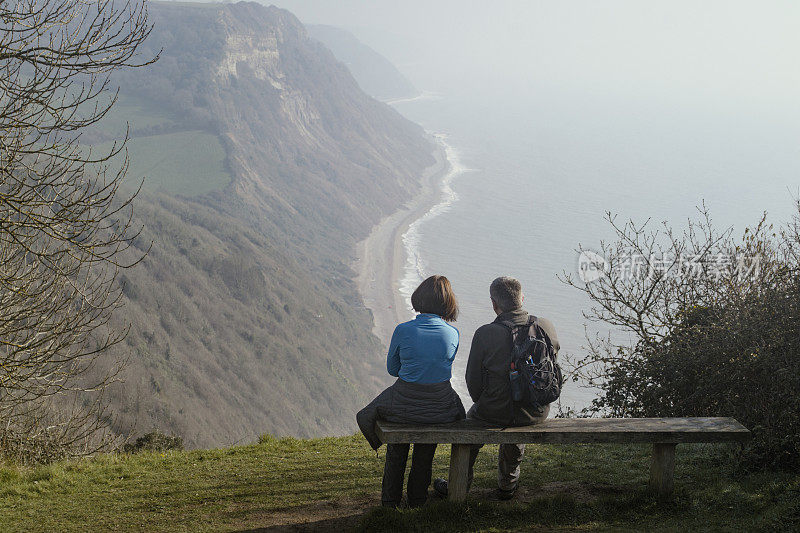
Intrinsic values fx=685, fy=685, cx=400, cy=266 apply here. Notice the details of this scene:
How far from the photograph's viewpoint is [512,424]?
18.7ft

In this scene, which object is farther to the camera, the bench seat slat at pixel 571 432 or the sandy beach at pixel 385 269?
the sandy beach at pixel 385 269

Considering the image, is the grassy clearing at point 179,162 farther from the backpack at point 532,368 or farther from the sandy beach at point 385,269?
the backpack at point 532,368

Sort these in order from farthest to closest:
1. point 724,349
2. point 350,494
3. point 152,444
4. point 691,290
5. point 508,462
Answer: point 691,290, point 152,444, point 724,349, point 350,494, point 508,462

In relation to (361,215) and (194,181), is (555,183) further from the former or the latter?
(194,181)

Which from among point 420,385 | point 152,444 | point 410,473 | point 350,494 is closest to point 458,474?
point 410,473

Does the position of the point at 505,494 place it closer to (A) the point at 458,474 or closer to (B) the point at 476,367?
(A) the point at 458,474

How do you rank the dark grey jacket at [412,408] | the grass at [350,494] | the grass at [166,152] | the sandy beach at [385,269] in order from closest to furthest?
the grass at [350,494], the dark grey jacket at [412,408], the sandy beach at [385,269], the grass at [166,152]

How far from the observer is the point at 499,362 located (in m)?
5.57

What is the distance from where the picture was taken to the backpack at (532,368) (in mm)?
5473

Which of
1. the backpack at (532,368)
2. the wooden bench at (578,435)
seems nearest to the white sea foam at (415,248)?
the wooden bench at (578,435)

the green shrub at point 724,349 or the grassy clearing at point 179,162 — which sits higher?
the grassy clearing at point 179,162

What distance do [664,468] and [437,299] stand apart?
2.45 m

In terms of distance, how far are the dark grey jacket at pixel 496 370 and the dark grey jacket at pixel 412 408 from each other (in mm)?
247

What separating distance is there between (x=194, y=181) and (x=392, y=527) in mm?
144442
